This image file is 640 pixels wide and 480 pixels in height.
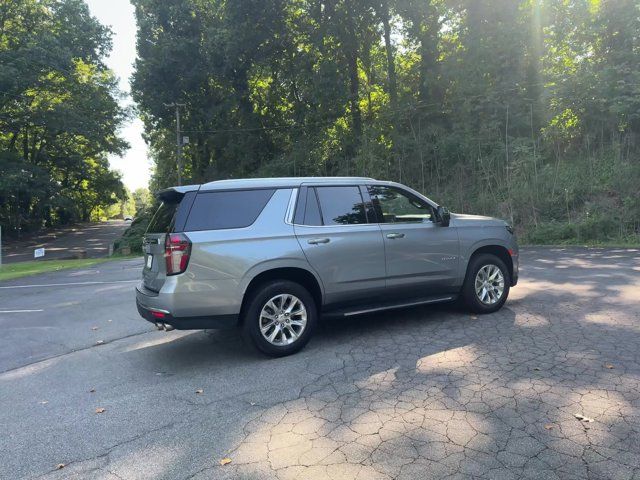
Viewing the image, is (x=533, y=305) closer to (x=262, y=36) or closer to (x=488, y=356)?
(x=488, y=356)

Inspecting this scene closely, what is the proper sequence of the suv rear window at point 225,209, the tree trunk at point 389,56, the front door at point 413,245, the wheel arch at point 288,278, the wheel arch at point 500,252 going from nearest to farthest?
the suv rear window at point 225,209, the wheel arch at point 288,278, the front door at point 413,245, the wheel arch at point 500,252, the tree trunk at point 389,56

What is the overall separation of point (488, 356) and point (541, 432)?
1.59 m

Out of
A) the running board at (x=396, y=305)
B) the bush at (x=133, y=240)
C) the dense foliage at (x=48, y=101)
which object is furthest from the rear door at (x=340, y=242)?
the dense foliage at (x=48, y=101)

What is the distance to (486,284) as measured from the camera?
6.70 m

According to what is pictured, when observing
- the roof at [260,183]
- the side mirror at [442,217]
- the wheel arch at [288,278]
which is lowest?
the wheel arch at [288,278]

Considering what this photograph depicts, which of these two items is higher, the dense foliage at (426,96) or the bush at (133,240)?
the dense foliage at (426,96)

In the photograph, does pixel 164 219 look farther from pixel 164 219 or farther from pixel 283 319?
pixel 283 319

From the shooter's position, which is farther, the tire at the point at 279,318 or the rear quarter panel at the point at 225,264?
the tire at the point at 279,318

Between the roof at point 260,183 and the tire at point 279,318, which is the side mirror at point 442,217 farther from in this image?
the tire at point 279,318

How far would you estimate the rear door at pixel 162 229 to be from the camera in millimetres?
5055

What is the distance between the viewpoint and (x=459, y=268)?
6.42m

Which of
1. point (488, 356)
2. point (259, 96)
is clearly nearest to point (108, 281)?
point (488, 356)

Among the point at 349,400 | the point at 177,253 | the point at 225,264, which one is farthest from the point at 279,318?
the point at 349,400

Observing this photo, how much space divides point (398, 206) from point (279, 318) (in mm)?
2241
